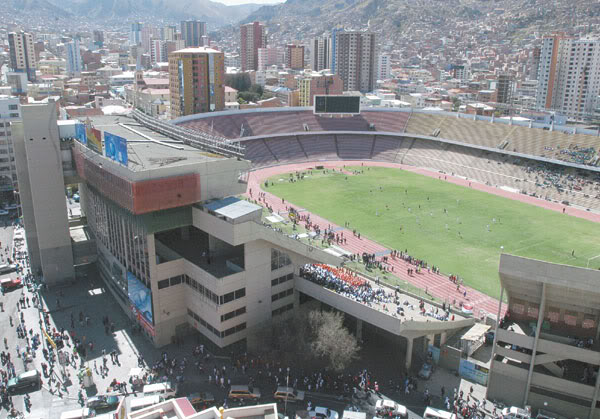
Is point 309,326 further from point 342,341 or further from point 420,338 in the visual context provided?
point 420,338

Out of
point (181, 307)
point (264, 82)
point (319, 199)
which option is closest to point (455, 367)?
point (181, 307)

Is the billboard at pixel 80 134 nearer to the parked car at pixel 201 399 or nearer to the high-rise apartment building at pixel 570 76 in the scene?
the parked car at pixel 201 399

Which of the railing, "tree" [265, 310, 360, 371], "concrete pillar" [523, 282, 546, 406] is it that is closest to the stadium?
the railing

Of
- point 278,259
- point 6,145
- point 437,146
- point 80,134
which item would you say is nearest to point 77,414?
point 278,259

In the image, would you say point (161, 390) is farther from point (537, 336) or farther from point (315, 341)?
point (537, 336)

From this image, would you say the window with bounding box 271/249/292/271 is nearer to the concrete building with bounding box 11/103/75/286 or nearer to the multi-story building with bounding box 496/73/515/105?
the concrete building with bounding box 11/103/75/286
